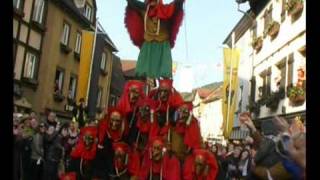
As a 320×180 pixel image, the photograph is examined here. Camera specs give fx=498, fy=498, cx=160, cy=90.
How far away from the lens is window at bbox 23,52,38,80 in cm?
1872

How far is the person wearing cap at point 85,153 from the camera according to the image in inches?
231

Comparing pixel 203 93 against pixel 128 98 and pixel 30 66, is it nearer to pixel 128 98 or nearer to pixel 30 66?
pixel 30 66

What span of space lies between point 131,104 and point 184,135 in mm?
743

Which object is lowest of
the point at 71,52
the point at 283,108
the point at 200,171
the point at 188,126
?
the point at 200,171

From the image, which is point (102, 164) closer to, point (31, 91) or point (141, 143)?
point (141, 143)

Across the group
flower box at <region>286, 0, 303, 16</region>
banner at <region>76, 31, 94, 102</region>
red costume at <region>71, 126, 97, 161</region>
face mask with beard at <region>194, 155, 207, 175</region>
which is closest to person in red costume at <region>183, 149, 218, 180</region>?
face mask with beard at <region>194, 155, 207, 175</region>

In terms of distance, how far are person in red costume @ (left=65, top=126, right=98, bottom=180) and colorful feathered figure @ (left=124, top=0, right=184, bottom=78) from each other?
3.42 ft

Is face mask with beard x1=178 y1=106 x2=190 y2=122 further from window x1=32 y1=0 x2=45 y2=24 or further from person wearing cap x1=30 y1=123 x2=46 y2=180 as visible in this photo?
window x1=32 y1=0 x2=45 y2=24

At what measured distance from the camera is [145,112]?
5.88m

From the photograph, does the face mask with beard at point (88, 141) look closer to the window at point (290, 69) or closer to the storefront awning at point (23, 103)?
the window at point (290, 69)

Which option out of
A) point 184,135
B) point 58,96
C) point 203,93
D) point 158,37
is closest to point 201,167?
point 184,135
